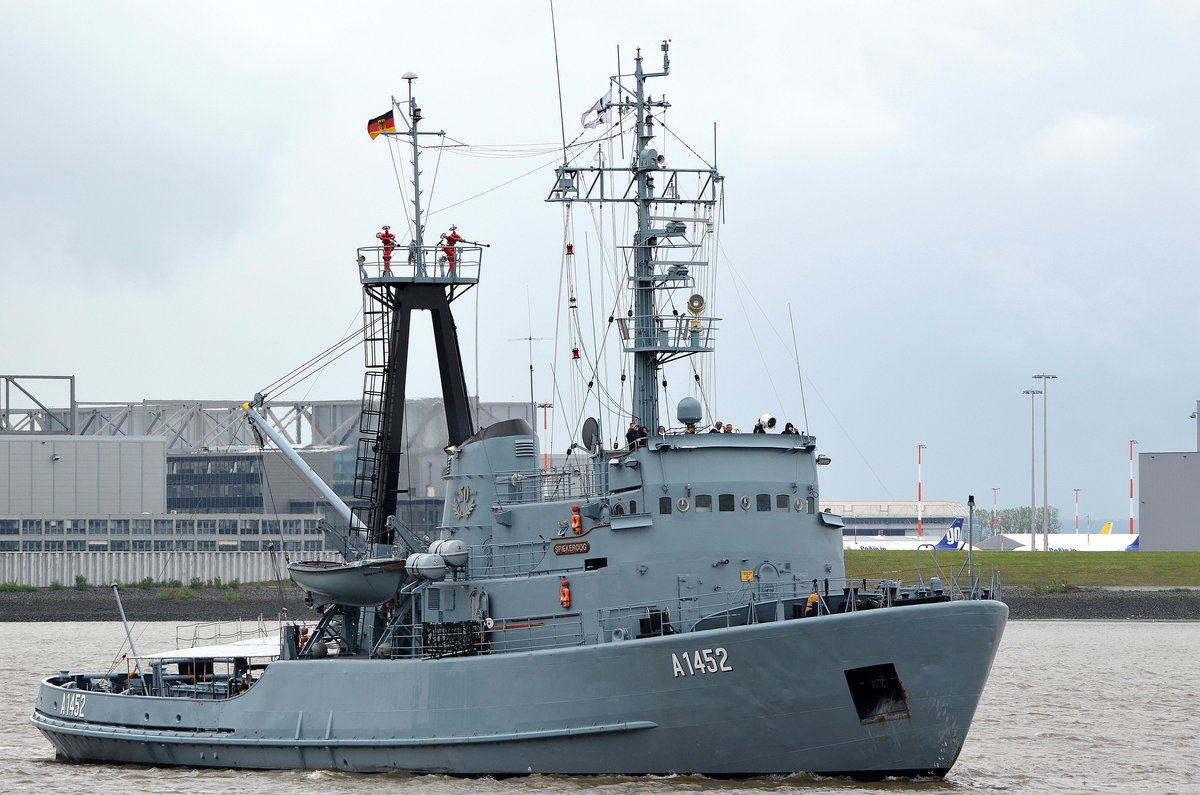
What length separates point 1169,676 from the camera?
44594mm

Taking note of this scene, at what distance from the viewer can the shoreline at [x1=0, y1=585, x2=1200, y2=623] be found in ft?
241

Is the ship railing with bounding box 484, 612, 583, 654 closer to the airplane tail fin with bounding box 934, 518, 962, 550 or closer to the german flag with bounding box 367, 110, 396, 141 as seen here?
the german flag with bounding box 367, 110, 396, 141

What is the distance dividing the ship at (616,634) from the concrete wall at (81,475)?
2605 inches

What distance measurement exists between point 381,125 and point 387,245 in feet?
9.78

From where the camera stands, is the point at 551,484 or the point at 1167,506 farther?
the point at 1167,506

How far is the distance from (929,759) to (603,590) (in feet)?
19.0

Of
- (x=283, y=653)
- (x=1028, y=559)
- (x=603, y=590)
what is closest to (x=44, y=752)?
(x=283, y=653)

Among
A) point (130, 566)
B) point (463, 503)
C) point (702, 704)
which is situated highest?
point (463, 503)

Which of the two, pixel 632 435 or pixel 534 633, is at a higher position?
pixel 632 435

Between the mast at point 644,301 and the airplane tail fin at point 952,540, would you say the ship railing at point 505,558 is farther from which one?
the airplane tail fin at point 952,540

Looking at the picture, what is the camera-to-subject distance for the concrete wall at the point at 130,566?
8950cm

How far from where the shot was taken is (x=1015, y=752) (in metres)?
29.2

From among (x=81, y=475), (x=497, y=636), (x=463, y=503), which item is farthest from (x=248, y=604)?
(x=497, y=636)

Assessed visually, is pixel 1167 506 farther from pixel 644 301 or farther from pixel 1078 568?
pixel 644 301
